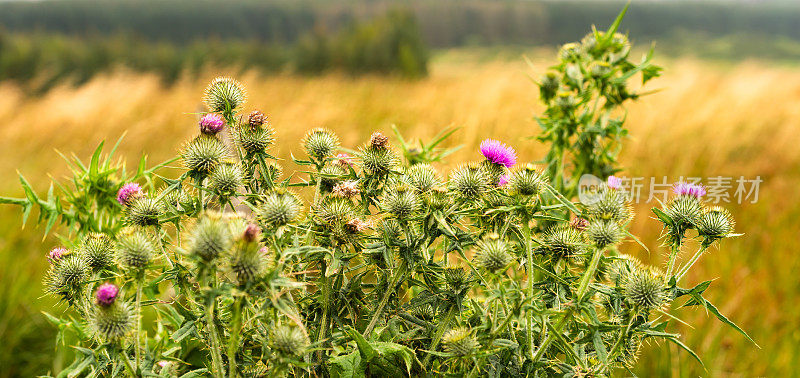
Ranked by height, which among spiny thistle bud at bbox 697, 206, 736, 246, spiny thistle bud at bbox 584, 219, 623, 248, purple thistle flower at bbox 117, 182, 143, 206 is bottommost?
spiny thistle bud at bbox 584, 219, 623, 248

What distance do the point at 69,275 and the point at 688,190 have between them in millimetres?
1267

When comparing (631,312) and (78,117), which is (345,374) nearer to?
(631,312)

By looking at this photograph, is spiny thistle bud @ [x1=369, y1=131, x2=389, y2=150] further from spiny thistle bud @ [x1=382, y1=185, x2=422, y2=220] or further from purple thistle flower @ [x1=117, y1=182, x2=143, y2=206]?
purple thistle flower @ [x1=117, y1=182, x2=143, y2=206]

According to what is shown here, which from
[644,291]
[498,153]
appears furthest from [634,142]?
[644,291]

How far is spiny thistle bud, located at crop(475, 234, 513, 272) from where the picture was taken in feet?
2.88

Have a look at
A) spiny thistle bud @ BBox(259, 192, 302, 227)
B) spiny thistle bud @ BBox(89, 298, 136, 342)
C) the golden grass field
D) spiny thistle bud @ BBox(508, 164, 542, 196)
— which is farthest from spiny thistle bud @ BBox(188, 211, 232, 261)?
spiny thistle bud @ BBox(508, 164, 542, 196)

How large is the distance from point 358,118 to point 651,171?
12.2ft

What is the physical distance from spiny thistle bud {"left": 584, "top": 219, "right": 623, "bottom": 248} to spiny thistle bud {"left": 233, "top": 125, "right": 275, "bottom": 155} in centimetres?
63

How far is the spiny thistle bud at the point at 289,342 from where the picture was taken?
77 cm

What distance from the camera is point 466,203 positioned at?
3.21 feet

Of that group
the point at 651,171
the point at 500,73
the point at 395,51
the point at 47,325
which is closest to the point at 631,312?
the point at 47,325

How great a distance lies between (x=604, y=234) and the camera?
93cm

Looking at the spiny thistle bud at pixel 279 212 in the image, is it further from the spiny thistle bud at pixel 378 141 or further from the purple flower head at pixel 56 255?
the purple flower head at pixel 56 255

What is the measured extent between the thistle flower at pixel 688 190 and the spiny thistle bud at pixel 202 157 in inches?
37.7
